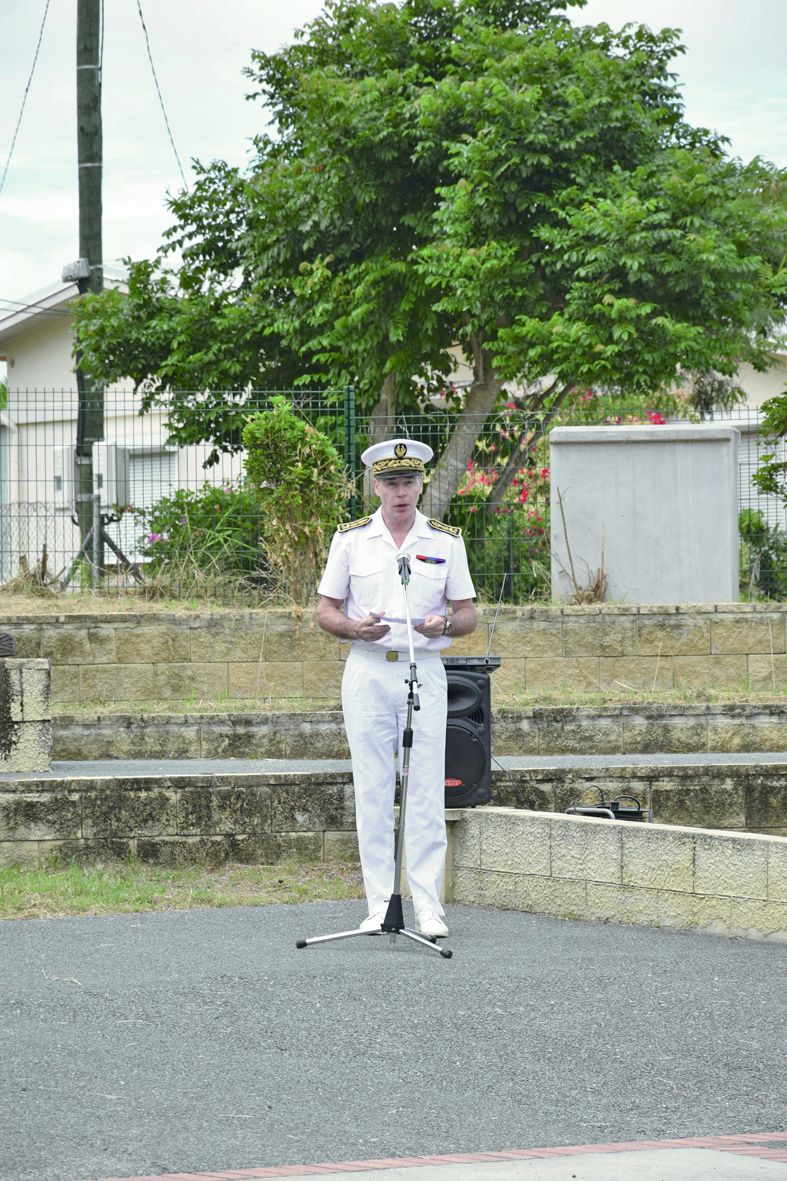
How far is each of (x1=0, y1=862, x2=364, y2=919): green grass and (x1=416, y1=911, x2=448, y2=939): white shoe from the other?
1163mm

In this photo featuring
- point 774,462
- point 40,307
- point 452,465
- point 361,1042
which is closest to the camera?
point 361,1042

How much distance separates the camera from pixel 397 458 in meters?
6.96

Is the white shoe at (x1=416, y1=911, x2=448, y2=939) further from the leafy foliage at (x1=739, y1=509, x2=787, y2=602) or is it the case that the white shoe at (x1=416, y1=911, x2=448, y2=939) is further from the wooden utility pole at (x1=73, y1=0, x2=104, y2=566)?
the wooden utility pole at (x1=73, y1=0, x2=104, y2=566)

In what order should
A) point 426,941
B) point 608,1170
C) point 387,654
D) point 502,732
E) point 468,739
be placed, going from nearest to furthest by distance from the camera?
1. point 608,1170
2. point 426,941
3. point 387,654
4. point 468,739
5. point 502,732

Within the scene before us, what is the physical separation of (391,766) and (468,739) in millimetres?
670

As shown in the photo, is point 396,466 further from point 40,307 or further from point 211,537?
point 40,307

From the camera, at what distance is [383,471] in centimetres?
695

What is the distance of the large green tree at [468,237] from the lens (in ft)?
57.1

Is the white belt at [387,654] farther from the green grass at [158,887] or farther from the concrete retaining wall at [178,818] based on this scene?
the concrete retaining wall at [178,818]

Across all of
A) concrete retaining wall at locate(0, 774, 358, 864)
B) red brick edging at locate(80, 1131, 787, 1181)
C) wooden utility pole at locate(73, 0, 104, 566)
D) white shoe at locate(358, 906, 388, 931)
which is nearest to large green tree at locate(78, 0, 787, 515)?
wooden utility pole at locate(73, 0, 104, 566)

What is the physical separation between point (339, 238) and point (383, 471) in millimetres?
13113

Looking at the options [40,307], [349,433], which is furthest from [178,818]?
[40,307]

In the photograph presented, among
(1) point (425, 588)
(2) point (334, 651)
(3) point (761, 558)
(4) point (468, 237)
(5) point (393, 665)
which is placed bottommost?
(2) point (334, 651)

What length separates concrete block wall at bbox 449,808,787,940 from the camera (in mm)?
6980
